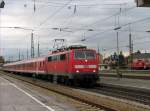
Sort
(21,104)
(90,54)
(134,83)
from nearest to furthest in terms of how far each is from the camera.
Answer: (21,104)
(134,83)
(90,54)

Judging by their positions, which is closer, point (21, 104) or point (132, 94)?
point (21, 104)

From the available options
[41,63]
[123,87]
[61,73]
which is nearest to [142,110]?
[123,87]

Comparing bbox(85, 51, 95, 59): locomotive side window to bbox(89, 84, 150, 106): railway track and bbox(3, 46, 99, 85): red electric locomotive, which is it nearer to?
bbox(3, 46, 99, 85): red electric locomotive

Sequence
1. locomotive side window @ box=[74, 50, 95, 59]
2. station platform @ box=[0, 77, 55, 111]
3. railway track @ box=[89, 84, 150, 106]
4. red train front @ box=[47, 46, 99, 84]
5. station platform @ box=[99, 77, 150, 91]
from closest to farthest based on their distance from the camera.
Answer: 1. station platform @ box=[0, 77, 55, 111]
2. railway track @ box=[89, 84, 150, 106]
3. station platform @ box=[99, 77, 150, 91]
4. red train front @ box=[47, 46, 99, 84]
5. locomotive side window @ box=[74, 50, 95, 59]

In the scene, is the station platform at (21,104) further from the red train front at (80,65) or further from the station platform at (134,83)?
the red train front at (80,65)

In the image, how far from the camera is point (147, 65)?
86062 millimetres

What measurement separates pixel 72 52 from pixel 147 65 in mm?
49865

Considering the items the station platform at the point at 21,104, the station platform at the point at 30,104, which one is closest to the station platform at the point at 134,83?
the station platform at the point at 30,104

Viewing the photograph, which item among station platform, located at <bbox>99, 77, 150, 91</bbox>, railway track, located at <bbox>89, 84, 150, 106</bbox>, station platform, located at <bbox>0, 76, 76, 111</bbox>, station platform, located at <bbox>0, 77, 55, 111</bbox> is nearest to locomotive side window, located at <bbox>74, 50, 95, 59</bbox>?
station platform, located at <bbox>99, 77, 150, 91</bbox>

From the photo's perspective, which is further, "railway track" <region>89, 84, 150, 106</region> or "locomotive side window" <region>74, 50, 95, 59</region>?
"locomotive side window" <region>74, 50, 95, 59</region>

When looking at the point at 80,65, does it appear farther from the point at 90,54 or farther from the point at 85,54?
the point at 90,54

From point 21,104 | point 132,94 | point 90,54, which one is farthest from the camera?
point 90,54

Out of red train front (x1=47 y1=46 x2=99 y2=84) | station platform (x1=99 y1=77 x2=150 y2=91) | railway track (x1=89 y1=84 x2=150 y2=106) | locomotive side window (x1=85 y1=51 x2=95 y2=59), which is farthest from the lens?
locomotive side window (x1=85 y1=51 x2=95 y2=59)

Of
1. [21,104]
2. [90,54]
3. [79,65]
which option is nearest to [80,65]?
[79,65]
